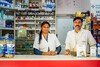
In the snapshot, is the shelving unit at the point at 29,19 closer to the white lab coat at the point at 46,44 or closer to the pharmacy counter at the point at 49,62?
the white lab coat at the point at 46,44

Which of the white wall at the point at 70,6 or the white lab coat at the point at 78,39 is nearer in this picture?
the white lab coat at the point at 78,39

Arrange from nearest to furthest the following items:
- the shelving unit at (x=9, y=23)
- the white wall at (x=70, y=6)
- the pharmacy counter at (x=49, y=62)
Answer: the pharmacy counter at (x=49, y=62), the shelving unit at (x=9, y=23), the white wall at (x=70, y=6)

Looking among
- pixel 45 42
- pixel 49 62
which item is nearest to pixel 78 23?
pixel 45 42

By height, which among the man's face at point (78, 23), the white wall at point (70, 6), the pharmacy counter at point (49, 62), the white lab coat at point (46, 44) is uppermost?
the white wall at point (70, 6)

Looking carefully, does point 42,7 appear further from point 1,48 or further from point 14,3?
point 1,48

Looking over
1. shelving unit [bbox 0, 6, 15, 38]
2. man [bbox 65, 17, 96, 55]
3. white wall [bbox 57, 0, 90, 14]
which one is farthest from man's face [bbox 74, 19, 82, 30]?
white wall [bbox 57, 0, 90, 14]

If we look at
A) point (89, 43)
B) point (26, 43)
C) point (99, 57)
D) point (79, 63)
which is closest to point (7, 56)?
point (79, 63)

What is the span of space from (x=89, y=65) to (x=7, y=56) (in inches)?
44.8

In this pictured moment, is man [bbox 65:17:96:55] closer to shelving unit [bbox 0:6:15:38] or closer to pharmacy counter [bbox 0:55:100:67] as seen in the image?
pharmacy counter [bbox 0:55:100:67]

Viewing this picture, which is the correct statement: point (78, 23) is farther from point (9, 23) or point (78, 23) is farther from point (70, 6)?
point (70, 6)

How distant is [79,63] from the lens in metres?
3.23

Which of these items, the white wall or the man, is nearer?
the man

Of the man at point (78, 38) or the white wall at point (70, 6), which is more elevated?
the white wall at point (70, 6)

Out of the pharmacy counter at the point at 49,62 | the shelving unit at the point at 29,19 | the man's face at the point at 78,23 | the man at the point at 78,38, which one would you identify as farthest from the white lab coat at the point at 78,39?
the shelving unit at the point at 29,19
